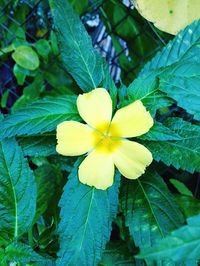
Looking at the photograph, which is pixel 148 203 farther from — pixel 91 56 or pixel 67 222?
pixel 91 56

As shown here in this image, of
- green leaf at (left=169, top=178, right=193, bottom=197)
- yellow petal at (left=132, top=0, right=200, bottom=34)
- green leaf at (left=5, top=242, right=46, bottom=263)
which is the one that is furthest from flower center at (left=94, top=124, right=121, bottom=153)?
green leaf at (left=169, top=178, right=193, bottom=197)

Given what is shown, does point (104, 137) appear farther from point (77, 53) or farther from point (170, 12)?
point (170, 12)

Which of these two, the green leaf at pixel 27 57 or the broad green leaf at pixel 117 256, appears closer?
the broad green leaf at pixel 117 256

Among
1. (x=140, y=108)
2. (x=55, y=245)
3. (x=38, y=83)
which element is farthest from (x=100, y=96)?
(x=38, y=83)

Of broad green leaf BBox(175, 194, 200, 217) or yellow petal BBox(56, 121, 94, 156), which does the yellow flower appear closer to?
yellow petal BBox(56, 121, 94, 156)

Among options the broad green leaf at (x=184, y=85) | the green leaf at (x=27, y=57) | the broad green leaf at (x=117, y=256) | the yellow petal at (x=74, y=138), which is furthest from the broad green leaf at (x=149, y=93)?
the green leaf at (x=27, y=57)

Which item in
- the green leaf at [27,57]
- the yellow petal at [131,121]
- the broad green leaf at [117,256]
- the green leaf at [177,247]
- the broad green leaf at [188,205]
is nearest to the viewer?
the green leaf at [177,247]

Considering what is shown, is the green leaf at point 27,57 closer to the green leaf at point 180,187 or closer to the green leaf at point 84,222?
the green leaf at point 180,187
